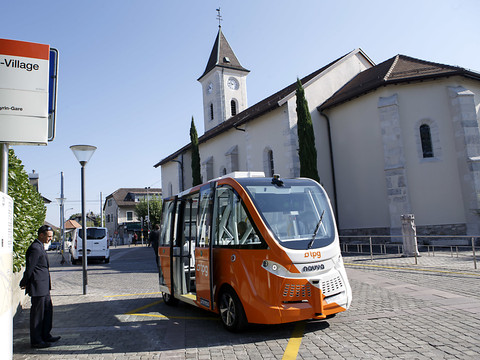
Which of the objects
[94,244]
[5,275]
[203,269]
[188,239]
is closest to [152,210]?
[94,244]

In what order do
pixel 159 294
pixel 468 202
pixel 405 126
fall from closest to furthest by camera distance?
pixel 159 294 < pixel 468 202 < pixel 405 126

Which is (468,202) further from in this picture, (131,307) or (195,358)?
(195,358)

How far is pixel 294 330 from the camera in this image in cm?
623

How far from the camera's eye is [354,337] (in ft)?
18.5

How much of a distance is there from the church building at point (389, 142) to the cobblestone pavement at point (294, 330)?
1094 cm

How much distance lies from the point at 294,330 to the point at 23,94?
199 inches

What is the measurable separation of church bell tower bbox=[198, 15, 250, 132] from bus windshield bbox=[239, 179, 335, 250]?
35535 mm

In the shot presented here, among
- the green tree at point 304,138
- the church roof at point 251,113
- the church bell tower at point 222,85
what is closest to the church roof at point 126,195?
the church roof at point 251,113

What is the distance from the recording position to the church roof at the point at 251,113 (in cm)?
2695

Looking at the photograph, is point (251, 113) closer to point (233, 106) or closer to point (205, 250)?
point (233, 106)

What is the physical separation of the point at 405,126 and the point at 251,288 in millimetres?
18244

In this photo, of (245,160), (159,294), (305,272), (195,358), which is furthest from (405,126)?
(195,358)

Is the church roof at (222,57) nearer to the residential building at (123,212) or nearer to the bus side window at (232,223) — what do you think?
the residential building at (123,212)

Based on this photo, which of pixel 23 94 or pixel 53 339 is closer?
pixel 23 94
